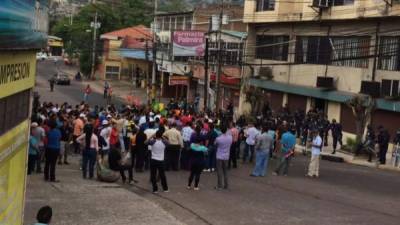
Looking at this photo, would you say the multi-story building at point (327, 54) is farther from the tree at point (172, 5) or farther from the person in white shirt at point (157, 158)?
the tree at point (172, 5)

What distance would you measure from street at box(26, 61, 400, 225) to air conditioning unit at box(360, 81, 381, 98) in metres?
10.1

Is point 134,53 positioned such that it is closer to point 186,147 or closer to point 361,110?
point 361,110

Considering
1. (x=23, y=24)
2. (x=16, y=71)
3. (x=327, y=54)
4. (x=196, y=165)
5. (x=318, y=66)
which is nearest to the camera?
(x=23, y=24)

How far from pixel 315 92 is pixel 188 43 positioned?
302 inches

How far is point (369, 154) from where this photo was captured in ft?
91.6

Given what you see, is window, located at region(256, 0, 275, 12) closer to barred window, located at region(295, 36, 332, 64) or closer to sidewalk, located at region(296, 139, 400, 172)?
barred window, located at region(295, 36, 332, 64)

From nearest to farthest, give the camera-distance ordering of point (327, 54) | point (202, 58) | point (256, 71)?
point (327, 54)
point (256, 71)
point (202, 58)

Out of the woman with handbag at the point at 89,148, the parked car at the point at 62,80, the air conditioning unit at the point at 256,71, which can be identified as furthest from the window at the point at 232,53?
the woman with handbag at the point at 89,148

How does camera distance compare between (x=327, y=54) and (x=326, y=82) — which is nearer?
(x=326, y=82)

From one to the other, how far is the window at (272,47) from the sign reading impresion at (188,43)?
7368 mm

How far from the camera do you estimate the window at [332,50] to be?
114 feet

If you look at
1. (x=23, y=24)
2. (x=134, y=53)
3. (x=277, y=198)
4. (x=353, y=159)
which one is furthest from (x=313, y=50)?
(x=134, y=53)

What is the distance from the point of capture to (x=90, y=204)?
46.4ft

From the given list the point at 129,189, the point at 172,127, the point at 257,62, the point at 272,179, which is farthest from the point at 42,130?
the point at 257,62
